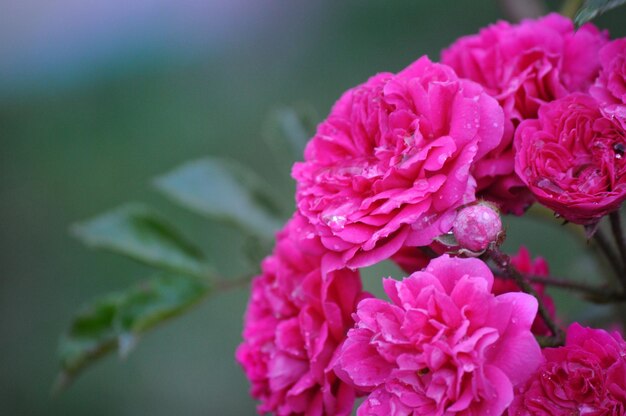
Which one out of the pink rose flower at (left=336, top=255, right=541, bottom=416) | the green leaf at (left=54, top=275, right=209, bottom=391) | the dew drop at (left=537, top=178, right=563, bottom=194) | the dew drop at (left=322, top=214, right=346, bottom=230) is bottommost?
the pink rose flower at (left=336, top=255, right=541, bottom=416)

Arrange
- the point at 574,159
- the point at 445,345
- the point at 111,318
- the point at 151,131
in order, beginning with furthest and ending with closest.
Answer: the point at 151,131, the point at 111,318, the point at 574,159, the point at 445,345

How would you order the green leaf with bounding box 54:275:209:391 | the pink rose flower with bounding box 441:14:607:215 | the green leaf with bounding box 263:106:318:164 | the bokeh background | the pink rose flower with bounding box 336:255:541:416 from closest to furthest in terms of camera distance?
the pink rose flower with bounding box 336:255:541:416, the pink rose flower with bounding box 441:14:607:215, the green leaf with bounding box 54:275:209:391, the green leaf with bounding box 263:106:318:164, the bokeh background

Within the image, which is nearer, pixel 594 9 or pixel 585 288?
pixel 594 9

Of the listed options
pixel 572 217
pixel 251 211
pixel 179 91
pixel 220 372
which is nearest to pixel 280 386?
pixel 572 217

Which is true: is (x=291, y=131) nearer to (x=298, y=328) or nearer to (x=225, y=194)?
(x=225, y=194)


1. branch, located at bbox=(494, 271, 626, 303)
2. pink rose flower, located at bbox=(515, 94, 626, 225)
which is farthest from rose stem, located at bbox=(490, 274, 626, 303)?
pink rose flower, located at bbox=(515, 94, 626, 225)

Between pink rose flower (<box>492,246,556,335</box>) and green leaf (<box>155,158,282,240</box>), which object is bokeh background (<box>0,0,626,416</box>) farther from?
A: pink rose flower (<box>492,246,556,335</box>)

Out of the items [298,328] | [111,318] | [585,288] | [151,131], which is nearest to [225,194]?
[111,318]
